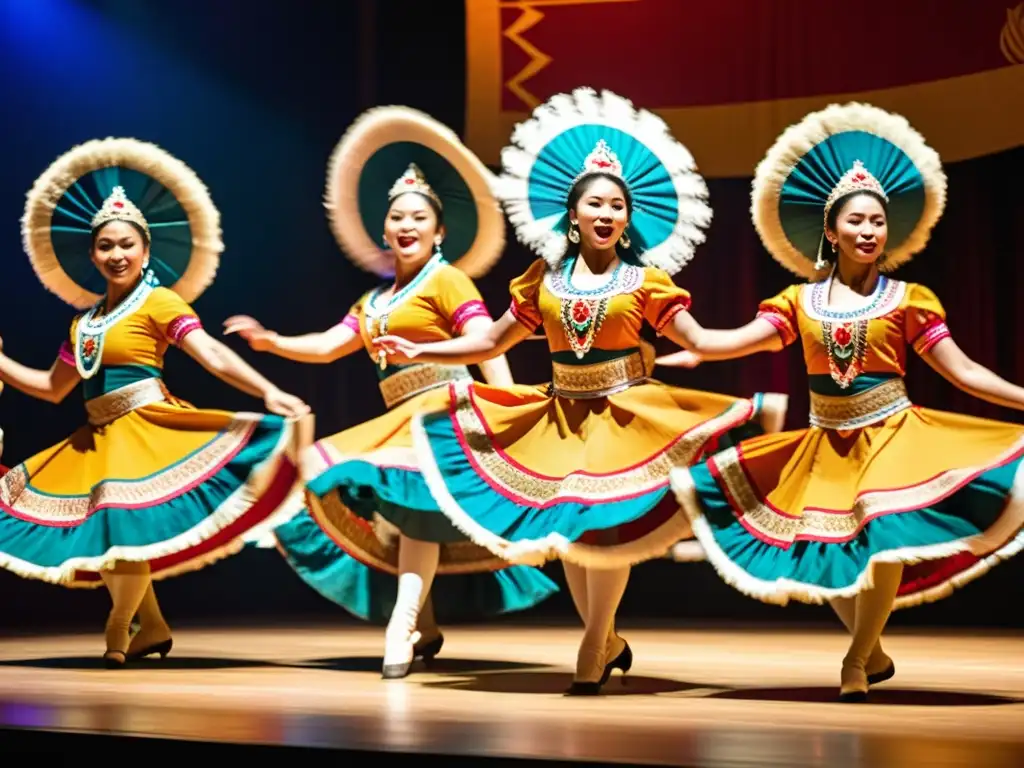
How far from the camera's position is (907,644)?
506 centimetres

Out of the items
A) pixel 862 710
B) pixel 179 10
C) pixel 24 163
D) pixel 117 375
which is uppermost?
pixel 179 10

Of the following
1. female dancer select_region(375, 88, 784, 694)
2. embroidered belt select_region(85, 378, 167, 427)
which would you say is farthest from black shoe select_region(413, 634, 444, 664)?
embroidered belt select_region(85, 378, 167, 427)

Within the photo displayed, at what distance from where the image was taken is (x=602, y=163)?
399 centimetres

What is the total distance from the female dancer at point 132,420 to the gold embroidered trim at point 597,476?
637mm

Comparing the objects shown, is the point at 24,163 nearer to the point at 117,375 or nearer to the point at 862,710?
the point at 117,375

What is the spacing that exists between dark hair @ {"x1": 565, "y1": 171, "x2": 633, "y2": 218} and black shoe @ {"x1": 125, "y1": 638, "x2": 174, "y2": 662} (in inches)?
69.2

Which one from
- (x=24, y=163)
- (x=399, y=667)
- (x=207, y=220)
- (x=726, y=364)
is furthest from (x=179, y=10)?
(x=399, y=667)

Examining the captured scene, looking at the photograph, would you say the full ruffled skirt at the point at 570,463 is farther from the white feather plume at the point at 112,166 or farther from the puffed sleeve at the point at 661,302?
the white feather plume at the point at 112,166

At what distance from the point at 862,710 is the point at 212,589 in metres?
3.90

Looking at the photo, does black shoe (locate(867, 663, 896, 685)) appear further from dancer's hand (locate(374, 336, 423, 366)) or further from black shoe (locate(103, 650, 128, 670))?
black shoe (locate(103, 650, 128, 670))

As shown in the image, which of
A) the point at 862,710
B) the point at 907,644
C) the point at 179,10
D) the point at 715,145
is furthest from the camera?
the point at 179,10

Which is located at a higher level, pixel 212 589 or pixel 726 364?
pixel 726 364

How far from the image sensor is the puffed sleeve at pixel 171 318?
4539mm

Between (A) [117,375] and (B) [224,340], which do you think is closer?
(A) [117,375]
